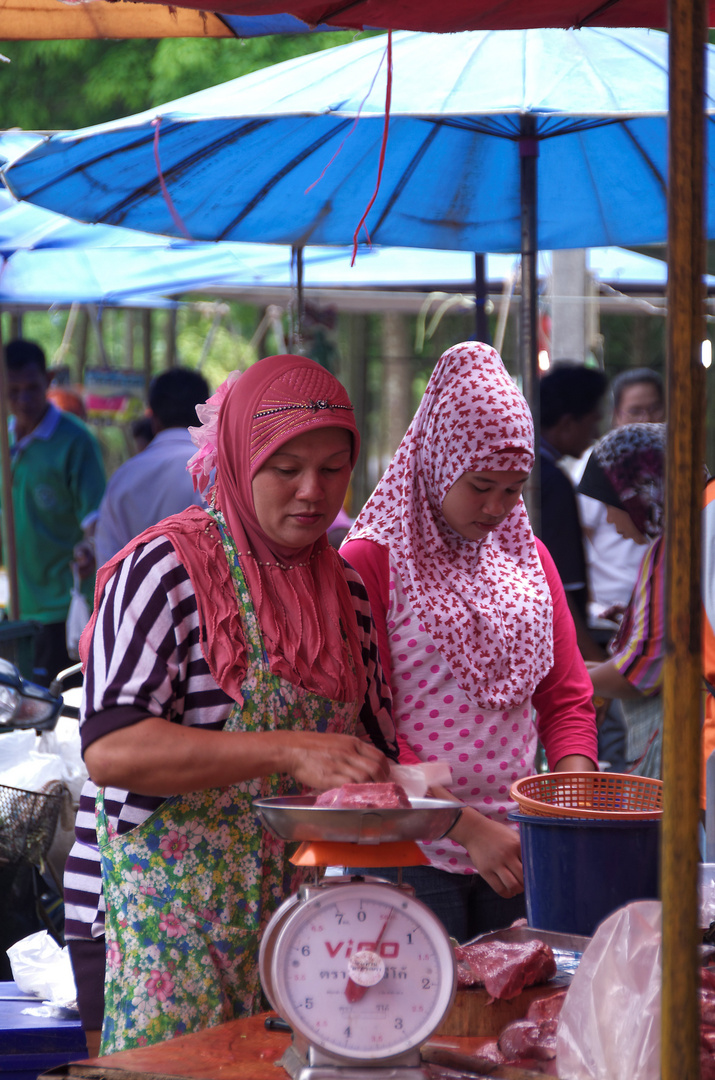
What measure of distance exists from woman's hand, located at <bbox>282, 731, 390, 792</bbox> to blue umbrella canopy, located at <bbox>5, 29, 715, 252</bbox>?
171cm

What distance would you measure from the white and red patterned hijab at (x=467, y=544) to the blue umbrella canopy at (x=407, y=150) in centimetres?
74

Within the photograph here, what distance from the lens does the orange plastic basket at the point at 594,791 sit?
203 cm

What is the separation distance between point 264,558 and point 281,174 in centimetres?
195

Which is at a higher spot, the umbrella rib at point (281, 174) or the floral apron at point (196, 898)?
the umbrella rib at point (281, 174)

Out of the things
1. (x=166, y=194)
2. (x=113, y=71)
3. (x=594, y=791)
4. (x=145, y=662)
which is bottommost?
(x=594, y=791)

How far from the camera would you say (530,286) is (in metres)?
3.59

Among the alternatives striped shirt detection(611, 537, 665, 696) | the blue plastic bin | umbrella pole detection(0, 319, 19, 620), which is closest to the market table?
the blue plastic bin

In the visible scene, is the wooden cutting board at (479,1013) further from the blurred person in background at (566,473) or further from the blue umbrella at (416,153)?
the blurred person in background at (566,473)

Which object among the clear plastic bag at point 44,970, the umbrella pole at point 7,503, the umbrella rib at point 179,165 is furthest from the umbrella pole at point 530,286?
the umbrella pole at point 7,503

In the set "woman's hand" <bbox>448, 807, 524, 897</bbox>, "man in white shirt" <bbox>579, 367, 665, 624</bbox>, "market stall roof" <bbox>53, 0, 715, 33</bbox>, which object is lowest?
"woman's hand" <bbox>448, 807, 524, 897</bbox>

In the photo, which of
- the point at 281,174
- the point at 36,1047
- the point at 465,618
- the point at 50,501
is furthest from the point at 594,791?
the point at 50,501

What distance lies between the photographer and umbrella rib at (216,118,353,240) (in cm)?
333

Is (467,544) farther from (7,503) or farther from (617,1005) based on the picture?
(7,503)

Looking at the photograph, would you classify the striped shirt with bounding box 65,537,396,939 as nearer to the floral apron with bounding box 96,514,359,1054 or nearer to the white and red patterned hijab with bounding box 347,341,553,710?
the floral apron with bounding box 96,514,359,1054
